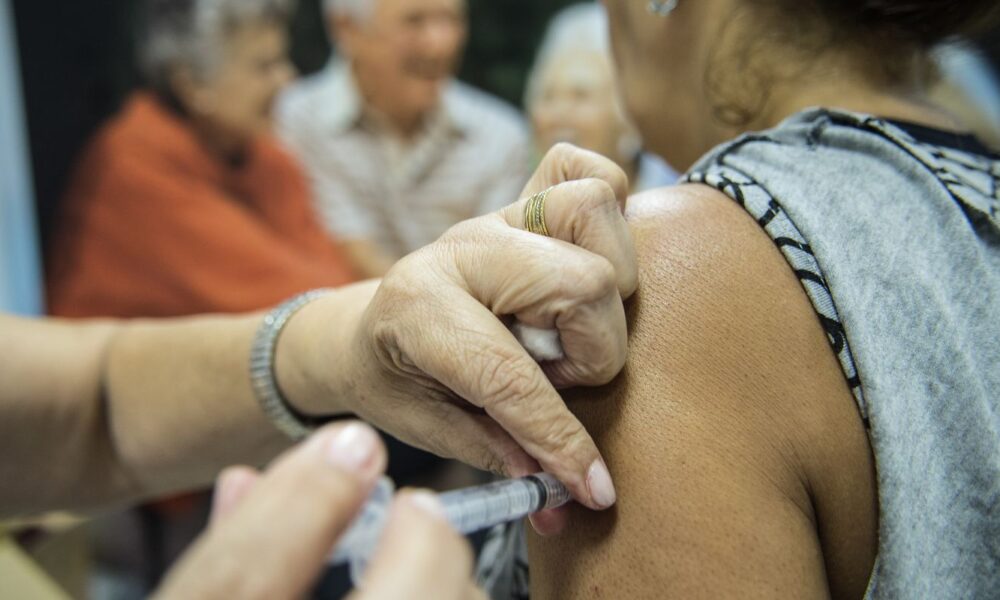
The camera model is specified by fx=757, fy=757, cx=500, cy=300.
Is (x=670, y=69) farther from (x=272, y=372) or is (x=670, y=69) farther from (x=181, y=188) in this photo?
(x=181, y=188)

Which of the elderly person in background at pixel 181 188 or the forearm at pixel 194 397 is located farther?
the elderly person in background at pixel 181 188

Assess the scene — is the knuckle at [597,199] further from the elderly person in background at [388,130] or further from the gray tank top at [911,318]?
the elderly person in background at [388,130]

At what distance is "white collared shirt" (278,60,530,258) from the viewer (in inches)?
99.2

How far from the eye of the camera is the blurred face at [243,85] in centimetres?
234

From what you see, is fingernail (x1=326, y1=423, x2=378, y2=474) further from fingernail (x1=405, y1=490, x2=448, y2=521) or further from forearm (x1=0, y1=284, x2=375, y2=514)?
forearm (x1=0, y1=284, x2=375, y2=514)

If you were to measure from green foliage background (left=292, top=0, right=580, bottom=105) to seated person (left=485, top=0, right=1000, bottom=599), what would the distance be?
2146 mm

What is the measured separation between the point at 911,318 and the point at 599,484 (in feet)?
0.95

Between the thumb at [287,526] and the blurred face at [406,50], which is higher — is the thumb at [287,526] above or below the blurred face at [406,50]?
above

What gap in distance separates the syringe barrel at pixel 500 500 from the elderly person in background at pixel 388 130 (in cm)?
201

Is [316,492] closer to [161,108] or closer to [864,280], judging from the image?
[864,280]

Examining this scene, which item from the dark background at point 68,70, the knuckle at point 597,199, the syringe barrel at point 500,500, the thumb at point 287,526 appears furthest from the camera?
the dark background at point 68,70

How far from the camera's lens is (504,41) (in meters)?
2.77

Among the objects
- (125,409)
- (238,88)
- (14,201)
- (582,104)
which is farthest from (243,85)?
(125,409)

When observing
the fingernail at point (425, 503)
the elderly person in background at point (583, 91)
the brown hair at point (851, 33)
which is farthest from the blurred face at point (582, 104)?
the fingernail at point (425, 503)
